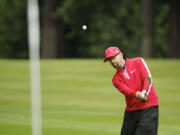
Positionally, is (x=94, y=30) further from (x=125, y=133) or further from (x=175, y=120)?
(x=125, y=133)

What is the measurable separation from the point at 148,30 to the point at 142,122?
69.2 ft

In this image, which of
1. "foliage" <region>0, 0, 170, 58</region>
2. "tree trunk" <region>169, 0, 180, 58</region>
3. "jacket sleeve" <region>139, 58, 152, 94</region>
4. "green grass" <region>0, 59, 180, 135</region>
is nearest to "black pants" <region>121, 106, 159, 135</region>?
"jacket sleeve" <region>139, 58, 152, 94</region>

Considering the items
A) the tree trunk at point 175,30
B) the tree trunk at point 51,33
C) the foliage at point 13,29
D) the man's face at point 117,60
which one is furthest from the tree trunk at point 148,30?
the man's face at point 117,60

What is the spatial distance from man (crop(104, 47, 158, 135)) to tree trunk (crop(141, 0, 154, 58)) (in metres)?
20.5

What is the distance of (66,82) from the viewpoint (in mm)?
19875

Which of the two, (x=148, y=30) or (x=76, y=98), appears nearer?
(x=76, y=98)

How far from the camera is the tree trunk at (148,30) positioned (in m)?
26.9

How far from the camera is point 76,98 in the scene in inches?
669

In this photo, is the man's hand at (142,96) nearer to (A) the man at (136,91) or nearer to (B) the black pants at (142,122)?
(A) the man at (136,91)

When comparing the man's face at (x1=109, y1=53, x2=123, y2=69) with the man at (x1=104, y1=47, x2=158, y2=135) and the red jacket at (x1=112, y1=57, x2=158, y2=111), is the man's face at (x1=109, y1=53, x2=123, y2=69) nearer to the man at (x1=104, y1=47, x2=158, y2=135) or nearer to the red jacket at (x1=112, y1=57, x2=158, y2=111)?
the man at (x1=104, y1=47, x2=158, y2=135)

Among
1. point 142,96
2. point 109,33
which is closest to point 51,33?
point 109,33

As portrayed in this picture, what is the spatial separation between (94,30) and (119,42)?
9.30 feet

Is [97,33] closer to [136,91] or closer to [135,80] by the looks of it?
[135,80]

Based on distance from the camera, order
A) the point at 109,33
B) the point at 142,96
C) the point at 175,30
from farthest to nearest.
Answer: the point at 109,33
the point at 175,30
the point at 142,96
